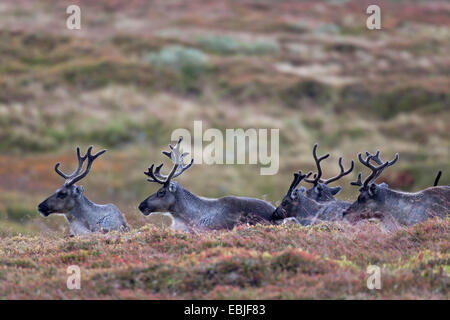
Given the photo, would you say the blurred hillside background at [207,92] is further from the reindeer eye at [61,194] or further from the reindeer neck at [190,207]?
the reindeer neck at [190,207]

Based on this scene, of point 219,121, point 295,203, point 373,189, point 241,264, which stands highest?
point 219,121

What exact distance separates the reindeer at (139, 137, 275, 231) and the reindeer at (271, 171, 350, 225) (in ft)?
1.08

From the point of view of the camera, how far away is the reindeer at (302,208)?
1661 cm

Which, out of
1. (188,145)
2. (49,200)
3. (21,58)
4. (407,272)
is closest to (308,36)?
(21,58)

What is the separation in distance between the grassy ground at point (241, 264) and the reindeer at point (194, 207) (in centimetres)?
286

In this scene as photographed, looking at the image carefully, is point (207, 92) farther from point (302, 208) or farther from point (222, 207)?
point (302, 208)

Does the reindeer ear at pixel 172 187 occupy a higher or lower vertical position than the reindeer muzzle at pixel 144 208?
higher

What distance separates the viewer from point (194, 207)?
17422 mm

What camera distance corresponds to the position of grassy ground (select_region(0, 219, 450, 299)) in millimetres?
10719

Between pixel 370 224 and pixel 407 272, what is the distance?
154 inches

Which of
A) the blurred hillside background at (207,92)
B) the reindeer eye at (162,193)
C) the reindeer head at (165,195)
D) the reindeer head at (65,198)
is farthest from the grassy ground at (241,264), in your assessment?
the blurred hillside background at (207,92)

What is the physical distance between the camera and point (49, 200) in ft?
55.3

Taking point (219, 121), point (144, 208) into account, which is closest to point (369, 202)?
point (144, 208)

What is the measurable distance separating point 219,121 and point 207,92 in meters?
6.33
